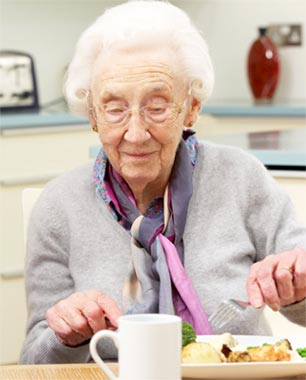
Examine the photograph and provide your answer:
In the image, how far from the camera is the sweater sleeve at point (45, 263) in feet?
5.71

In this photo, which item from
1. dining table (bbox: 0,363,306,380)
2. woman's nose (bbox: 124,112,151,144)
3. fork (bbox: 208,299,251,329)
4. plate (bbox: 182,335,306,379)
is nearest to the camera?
plate (bbox: 182,335,306,379)

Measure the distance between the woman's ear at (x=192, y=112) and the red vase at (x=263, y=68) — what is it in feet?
10.1

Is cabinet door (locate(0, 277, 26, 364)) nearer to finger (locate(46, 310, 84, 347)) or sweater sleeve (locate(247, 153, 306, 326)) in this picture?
sweater sleeve (locate(247, 153, 306, 326))

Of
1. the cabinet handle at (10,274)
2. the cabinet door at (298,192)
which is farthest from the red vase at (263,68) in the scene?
the cabinet door at (298,192)

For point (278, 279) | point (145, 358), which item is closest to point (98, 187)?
point (278, 279)

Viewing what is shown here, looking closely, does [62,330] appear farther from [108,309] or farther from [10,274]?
[10,274]

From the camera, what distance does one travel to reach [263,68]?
495cm

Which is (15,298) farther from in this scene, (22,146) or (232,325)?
(232,325)

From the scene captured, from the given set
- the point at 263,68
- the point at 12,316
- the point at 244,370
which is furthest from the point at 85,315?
the point at 263,68

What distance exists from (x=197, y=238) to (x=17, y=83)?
8.86 ft

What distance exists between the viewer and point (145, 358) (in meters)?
1.11

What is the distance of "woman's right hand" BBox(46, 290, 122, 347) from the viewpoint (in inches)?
57.7

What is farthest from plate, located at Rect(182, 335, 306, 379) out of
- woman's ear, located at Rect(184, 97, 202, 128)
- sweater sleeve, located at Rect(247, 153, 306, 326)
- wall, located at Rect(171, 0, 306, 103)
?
wall, located at Rect(171, 0, 306, 103)

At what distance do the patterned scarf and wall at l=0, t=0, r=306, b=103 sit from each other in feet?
10.3
